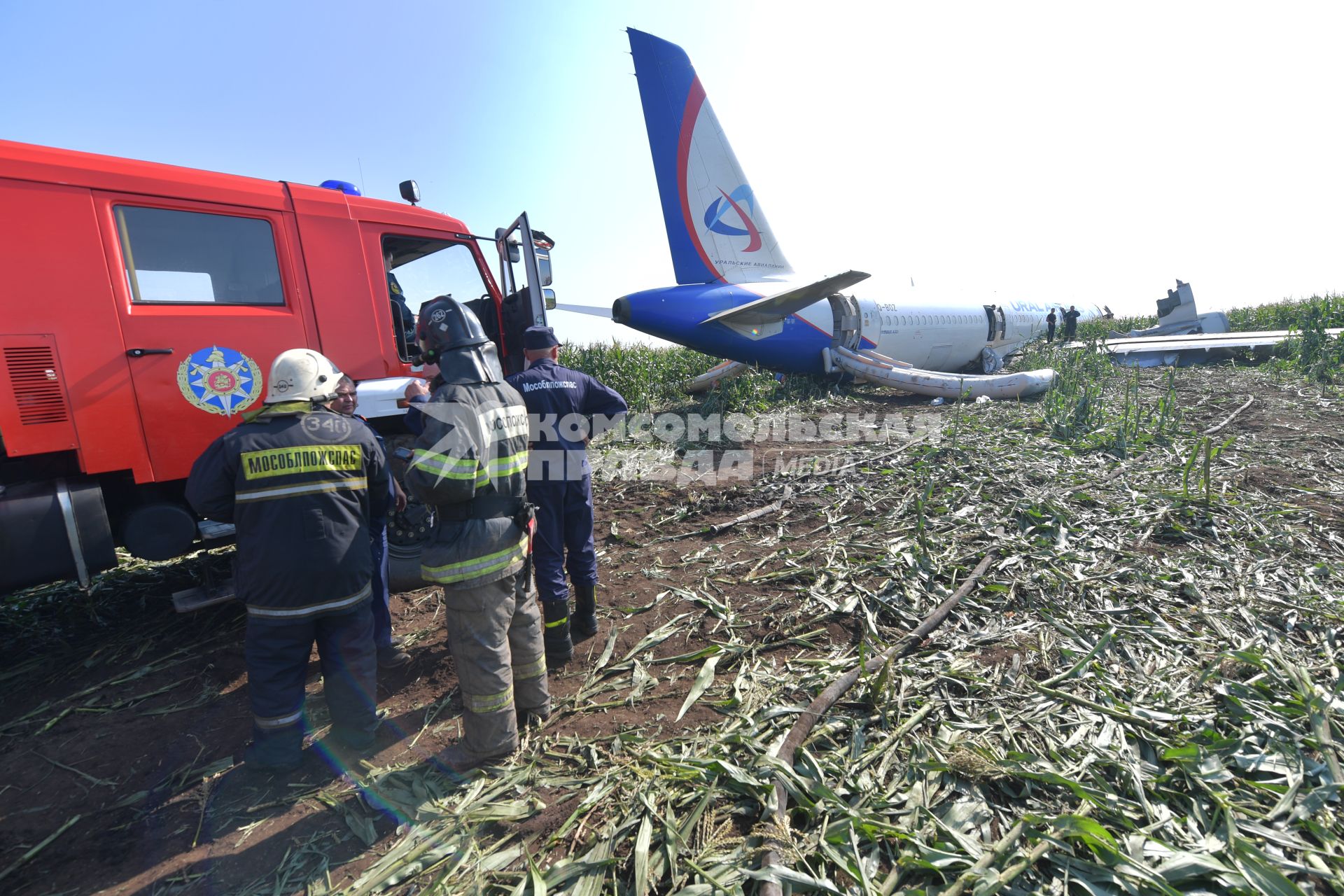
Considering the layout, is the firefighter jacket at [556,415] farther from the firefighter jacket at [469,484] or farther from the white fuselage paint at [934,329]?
the white fuselage paint at [934,329]

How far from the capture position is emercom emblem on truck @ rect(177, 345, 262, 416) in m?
4.00

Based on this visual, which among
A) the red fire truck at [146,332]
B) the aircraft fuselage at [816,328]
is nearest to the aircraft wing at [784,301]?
the aircraft fuselage at [816,328]

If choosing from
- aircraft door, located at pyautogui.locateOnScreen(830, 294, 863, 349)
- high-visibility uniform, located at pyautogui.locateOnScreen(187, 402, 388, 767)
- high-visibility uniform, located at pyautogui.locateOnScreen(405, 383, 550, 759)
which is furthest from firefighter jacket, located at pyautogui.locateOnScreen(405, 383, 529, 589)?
aircraft door, located at pyautogui.locateOnScreen(830, 294, 863, 349)

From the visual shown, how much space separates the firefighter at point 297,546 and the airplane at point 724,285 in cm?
885

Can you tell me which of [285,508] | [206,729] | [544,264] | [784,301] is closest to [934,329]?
[784,301]

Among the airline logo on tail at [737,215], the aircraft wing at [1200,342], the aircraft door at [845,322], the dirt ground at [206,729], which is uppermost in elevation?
the airline logo on tail at [737,215]

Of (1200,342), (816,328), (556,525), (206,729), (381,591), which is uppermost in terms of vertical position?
(816,328)

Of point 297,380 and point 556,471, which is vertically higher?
point 297,380

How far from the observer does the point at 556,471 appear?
3910mm

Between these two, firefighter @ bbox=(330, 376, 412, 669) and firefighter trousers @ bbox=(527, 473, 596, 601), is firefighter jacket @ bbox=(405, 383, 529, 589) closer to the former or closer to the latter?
firefighter trousers @ bbox=(527, 473, 596, 601)

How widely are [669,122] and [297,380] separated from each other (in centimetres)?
1075

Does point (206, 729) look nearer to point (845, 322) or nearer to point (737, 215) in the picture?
point (737, 215)

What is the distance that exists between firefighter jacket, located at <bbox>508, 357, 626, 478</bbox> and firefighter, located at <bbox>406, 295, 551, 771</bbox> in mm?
693

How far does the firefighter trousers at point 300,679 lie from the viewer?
2.90 m
